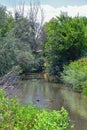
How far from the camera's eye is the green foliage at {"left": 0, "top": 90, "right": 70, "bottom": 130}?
17.3ft

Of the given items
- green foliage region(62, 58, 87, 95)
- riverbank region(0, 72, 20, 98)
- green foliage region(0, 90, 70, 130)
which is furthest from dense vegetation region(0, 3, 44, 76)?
green foliage region(0, 90, 70, 130)

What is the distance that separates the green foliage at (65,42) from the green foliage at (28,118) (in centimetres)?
2667

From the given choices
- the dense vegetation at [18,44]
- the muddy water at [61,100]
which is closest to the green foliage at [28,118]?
the muddy water at [61,100]

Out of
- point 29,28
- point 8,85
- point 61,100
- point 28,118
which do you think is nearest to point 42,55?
point 29,28

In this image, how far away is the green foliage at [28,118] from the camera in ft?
17.3

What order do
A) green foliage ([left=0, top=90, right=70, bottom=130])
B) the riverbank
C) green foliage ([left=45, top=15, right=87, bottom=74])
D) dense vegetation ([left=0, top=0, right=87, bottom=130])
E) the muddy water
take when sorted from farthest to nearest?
1. green foliage ([left=45, top=15, right=87, bottom=74])
2. the muddy water
3. the riverbank
4. dense vegetation ([left=0, top=0, right=87, bottom=130])
5. green foliage ([left=0, top=90, right=70, bottom=130])

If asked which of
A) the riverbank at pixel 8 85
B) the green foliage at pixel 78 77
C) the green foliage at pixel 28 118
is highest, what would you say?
the green foliage at pixel 28 118

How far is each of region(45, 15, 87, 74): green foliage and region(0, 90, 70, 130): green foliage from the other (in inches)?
1050

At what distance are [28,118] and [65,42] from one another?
27.4m

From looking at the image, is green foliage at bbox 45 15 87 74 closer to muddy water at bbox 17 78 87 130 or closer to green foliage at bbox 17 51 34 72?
green foliage at bbox 17 51 34 72

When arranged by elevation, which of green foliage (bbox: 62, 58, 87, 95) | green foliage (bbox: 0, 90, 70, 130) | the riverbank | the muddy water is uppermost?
green foliage (bbox: 0, 90, 70, 130)

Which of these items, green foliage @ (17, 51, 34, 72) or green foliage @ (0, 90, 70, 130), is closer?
green foliage @ (0, 90, 70, 130)

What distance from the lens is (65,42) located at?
33438 mm

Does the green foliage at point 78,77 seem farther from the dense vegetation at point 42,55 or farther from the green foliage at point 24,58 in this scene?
the green foliage at point 24,58
